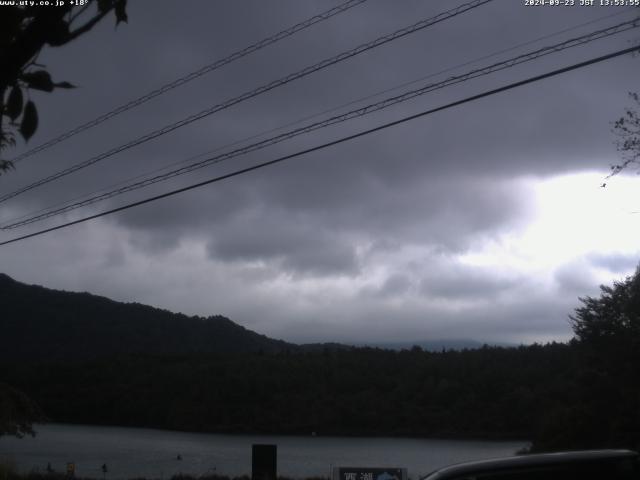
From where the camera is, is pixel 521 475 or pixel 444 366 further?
pixel 444 366

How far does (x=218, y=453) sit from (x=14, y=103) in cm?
2999

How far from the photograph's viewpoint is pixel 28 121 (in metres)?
4.10

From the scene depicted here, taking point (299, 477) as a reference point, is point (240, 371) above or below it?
above

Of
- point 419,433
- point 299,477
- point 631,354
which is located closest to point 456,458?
point 299,477

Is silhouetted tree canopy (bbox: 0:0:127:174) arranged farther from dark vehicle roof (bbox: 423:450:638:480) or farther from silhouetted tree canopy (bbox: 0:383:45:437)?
silhouetted tree canopy (bbox: 0:383:45:437)

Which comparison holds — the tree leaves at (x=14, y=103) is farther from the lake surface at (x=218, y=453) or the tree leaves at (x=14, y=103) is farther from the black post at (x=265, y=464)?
the lake surface at (x=218, y=453)

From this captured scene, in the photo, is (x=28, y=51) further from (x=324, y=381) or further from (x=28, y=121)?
(x=324, y=381)

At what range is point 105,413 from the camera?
5003cm

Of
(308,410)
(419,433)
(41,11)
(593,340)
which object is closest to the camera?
(41,11)

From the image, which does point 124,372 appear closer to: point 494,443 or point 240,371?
point 240,371

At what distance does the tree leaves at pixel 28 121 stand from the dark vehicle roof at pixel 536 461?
364 cm

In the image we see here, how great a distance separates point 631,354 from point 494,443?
6.63 m

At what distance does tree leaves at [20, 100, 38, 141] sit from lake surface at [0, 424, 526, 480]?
60.1 ft

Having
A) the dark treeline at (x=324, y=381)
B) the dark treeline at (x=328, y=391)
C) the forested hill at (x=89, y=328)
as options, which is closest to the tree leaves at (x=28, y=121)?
the dark treeline at (x=324, y=381)
